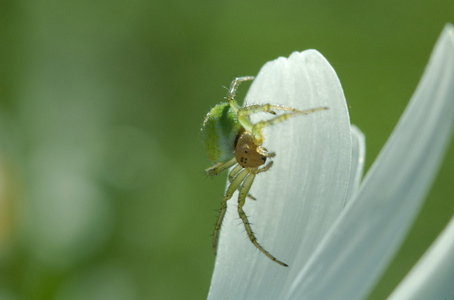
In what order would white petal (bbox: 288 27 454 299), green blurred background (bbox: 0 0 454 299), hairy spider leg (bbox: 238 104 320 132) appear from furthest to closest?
green blurred background (bbox: 0 0 454 299)
hairy spider leg (bbox: 238 104 320 132)
white petal (bbox: 288 27 454 299)

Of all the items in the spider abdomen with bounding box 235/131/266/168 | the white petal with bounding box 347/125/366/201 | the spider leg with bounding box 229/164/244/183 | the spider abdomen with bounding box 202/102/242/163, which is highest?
the white petal with bounding box 347/125/366/201

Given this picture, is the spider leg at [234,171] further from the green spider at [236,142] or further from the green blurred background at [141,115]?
the green blurred background at [141,115]

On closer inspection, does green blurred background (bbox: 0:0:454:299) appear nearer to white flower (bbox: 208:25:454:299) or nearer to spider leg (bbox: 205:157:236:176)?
spider leg (bbox: 205:157:236:176)

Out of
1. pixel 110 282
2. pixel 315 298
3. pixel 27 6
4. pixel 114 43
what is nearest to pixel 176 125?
pixel 114 43

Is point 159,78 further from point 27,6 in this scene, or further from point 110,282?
point 110,282

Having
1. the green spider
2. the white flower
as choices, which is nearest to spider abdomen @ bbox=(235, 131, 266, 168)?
the green spider

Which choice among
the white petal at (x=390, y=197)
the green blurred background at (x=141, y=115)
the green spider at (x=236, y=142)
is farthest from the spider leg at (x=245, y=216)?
the green blurred background at (x=141, y=115)
